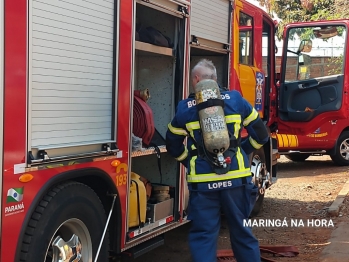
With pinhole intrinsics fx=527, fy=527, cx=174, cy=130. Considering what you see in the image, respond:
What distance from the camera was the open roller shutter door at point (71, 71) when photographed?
320cm

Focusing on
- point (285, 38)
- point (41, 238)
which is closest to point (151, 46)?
point (41, 238)

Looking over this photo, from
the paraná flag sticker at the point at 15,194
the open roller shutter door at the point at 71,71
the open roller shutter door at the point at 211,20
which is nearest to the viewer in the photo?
the paraná flag sticker at the point at 15,194

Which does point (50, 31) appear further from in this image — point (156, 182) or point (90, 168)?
point (156, 182)

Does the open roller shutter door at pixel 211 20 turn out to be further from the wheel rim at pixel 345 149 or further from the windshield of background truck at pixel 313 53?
the wheel rim at pixel 345 149

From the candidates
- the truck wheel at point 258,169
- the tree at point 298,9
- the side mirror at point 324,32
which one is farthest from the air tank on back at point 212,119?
the tree at point 298,9

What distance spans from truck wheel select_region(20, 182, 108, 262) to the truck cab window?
3.26m

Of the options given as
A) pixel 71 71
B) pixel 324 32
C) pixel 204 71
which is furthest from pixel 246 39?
pixel 324 32

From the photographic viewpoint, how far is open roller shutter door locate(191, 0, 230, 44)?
516 centimetres

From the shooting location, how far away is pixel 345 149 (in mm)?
12055

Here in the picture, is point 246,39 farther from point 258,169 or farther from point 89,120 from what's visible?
point 89,120

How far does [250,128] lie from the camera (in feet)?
13.4

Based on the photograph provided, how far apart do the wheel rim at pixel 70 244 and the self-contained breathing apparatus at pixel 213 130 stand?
1019 mm

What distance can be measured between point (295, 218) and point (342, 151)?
521 cm

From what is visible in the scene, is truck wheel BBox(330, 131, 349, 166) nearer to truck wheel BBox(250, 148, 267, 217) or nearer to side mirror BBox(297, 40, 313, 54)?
side mirror BBox(297, 40, 313, 54)
